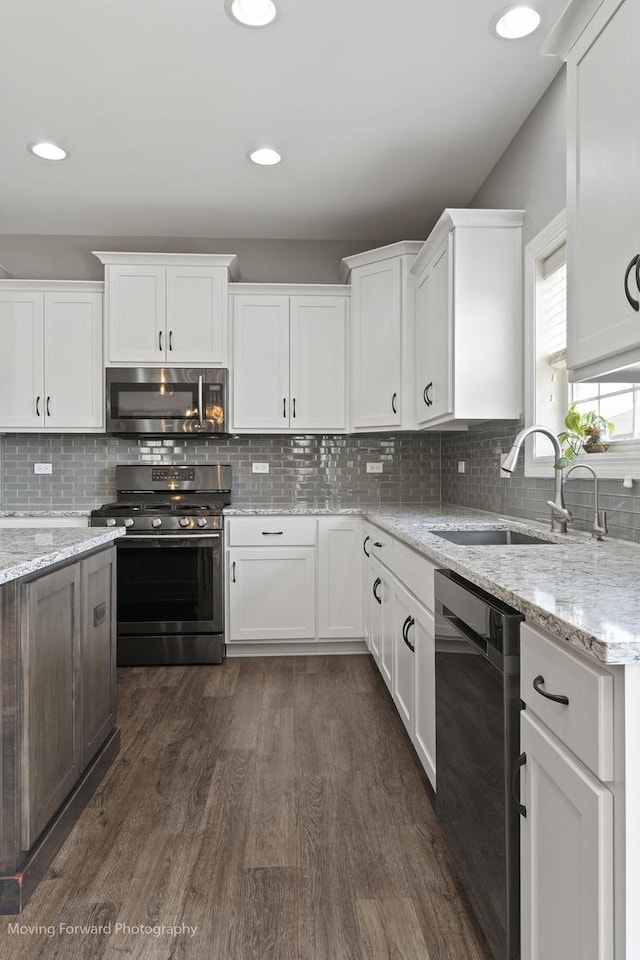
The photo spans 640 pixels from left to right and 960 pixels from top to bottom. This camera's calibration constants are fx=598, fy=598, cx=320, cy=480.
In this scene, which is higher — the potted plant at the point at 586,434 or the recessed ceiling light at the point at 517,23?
the recessed ceiling light at the point at 517,23

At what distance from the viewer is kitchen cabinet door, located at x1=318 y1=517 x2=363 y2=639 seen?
372cm

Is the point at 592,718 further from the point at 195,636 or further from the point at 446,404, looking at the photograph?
the point at 195,636

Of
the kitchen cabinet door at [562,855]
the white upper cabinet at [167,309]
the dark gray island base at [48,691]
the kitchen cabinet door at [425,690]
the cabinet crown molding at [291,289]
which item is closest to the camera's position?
the kitchen cabinet door at [562,855]

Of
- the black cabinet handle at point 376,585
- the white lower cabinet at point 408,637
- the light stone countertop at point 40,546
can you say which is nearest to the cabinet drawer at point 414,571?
the white lower cabinet at point 408,637

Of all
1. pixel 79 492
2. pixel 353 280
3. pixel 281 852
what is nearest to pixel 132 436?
pixel 79 492

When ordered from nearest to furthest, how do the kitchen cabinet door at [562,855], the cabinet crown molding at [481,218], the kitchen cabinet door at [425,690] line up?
the kitchen cabinet door at [562,855] → the kitchen cabinet door at [425,690] → the cabinet crown molding at [481,218]

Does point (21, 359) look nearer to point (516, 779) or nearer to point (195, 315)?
point (195, 315)

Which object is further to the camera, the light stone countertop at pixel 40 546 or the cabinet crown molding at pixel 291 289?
the cabinet crown molding at pixel 291 289

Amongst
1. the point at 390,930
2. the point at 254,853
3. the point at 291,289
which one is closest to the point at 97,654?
the point at 254,853

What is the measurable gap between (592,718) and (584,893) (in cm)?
27

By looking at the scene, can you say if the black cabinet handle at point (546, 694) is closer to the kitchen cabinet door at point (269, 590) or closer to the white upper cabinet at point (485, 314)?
the white upper cabinet at point (485, 314)

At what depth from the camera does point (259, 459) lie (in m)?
4.27

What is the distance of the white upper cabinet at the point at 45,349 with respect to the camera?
3.88 meters

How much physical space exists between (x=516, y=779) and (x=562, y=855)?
0.66 feet
